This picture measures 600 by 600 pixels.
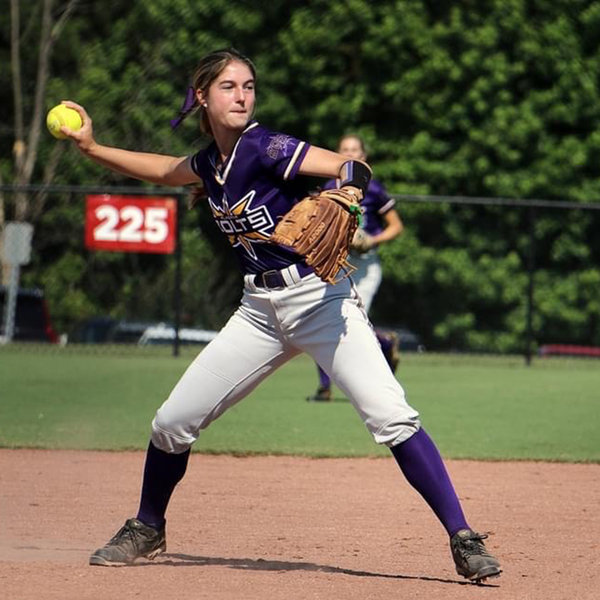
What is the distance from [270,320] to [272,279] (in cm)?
16

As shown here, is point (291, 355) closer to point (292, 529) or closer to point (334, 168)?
point (334, 168)

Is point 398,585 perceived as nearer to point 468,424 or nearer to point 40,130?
point 468,424

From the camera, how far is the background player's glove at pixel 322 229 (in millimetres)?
4766

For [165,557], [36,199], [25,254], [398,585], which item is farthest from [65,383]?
[36,199]

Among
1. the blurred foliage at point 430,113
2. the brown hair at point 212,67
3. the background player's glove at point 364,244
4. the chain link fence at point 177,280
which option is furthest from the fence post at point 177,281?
the brown hair at point 212,67

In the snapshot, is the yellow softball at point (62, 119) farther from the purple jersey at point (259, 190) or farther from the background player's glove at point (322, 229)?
the background player's glove at point (322, 229)

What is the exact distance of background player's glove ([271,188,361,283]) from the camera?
477 centimetres

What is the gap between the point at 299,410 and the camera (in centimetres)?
1060

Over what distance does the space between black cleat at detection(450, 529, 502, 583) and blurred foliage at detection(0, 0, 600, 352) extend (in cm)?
1535

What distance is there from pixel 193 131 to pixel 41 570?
81.5 feet

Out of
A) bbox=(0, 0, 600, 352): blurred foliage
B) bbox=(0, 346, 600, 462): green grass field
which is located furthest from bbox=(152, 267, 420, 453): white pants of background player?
bbox=(0, 0, 600, 352): blurred foliage

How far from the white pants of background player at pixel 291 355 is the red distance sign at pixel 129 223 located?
10655 millimetres

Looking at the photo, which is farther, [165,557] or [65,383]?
[65,383]

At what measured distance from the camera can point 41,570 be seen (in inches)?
200
